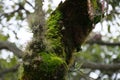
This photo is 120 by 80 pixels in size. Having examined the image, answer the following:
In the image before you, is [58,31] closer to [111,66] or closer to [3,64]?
[111,66]

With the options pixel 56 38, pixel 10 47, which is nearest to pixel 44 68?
pixel 56 38

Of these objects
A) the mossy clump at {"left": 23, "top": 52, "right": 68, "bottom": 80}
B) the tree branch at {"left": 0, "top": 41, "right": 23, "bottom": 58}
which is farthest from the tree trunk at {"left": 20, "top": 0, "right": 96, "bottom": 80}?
the tree branch at {"left": 0, "top": 41, "right": 23, "bottom": 58}

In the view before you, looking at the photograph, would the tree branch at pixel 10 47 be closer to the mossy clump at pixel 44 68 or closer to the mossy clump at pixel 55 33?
the mossy clump at pixel 55 33

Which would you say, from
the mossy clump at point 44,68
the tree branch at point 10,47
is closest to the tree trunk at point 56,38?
the mossy clump at point 44,68

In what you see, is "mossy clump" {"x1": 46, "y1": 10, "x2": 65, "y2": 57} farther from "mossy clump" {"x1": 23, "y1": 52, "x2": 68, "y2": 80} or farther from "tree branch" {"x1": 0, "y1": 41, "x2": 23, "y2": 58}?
"tree branch" {"x1": 0, "y1": 41, "x2": 23, "y2": 58}

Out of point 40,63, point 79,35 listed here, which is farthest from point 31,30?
point 79,35

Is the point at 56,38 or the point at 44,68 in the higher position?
the point at 56,38

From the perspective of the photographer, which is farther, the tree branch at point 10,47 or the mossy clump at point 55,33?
the tree branch at point 10,47

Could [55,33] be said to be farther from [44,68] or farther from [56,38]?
[44,68]
